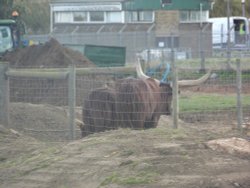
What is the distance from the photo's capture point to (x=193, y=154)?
29.3 ft

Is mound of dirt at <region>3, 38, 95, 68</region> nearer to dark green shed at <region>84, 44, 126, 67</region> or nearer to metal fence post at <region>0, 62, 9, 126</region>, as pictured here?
dark green shed at <region>84, 44, 126, 67</region>

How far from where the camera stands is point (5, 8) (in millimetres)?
42062

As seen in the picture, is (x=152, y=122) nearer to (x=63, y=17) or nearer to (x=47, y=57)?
(x=47, y=57)

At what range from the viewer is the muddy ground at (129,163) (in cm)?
809

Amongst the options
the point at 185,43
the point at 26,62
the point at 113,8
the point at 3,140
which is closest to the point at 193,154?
the point at 3,140

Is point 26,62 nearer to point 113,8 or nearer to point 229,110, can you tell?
point 229,110

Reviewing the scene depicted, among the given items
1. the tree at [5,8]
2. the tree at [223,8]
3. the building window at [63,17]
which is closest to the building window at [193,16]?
the building window at [63,17]

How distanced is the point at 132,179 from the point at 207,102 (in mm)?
13083

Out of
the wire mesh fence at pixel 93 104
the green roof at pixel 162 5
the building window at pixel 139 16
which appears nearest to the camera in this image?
the wire mesh fence at pixel 93 104

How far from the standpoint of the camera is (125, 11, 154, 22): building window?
178 feet

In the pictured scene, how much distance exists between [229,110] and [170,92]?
3294 mm


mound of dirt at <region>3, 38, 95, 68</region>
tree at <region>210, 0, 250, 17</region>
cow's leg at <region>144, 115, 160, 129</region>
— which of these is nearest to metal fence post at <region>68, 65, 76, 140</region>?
cow's leg at <region>144, 115, 160, 129</region>

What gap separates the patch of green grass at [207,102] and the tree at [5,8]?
20549 millimetres

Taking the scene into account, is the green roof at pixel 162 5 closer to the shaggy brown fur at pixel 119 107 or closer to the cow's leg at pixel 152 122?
the cow's leg at pixel 152 122
